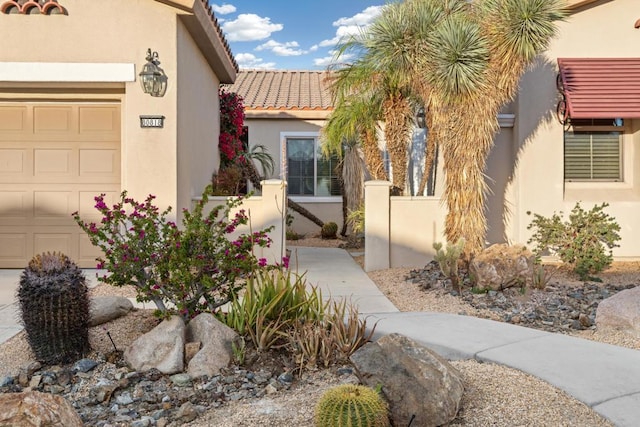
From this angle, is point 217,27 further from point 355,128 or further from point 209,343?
point 209,343

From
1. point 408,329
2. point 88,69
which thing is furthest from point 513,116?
point 88,69

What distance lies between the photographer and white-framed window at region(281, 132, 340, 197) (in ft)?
55.0

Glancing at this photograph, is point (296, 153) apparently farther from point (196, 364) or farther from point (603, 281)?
point (196, 364)

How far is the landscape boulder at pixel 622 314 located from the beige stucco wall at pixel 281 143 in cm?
1089

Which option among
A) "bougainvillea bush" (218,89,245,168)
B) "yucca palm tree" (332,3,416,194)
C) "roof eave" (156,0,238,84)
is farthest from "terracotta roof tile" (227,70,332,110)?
"yucca palm tree" (332,3,416,194)

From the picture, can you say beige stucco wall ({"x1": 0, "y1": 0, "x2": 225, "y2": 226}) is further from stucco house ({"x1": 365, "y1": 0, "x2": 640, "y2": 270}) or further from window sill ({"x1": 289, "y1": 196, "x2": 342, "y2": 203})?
window sill ({"x1": 289, "y1": 196, "x2": 342, "y2": 203})

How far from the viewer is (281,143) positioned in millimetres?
16516

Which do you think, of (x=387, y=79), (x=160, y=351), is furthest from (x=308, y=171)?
(x=160, y=351)

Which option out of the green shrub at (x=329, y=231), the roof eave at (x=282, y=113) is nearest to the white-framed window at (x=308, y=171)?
the roof eave at (x=282, y=113)

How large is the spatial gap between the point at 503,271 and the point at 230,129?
29.1 feet

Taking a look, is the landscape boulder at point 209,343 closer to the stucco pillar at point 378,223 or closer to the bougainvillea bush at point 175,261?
the bougainvillea bush at point 175,261

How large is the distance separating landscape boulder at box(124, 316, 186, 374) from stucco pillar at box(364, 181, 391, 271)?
5.37m

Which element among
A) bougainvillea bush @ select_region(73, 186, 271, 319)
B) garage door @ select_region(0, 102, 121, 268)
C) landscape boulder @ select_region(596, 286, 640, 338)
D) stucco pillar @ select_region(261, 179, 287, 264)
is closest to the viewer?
bougainvillea bush @ select_region(73, 186, 271, 319)

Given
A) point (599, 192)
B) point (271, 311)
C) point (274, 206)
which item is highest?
point (599, 192)
